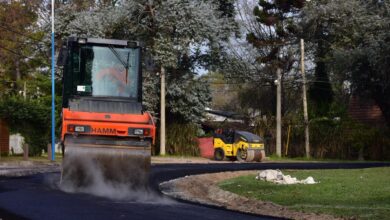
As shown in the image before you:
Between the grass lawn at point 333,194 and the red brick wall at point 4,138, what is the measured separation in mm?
24043

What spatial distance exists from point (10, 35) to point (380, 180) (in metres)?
43.0

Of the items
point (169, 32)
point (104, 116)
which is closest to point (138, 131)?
point (104, 116)

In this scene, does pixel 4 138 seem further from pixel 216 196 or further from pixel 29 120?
pixel 216 196

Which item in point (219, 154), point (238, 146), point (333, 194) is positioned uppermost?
point (238, 146)

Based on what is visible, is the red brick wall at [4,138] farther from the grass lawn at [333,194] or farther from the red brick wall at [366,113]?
the red brick wall at [366,113]

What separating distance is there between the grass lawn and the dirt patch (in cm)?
33

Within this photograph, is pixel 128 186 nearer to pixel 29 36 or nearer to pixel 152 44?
pixel 152 44

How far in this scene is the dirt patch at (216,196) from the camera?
41.9 ft

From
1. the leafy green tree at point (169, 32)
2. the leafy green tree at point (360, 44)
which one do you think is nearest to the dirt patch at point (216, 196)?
the leafy green tree at point (360, 44)

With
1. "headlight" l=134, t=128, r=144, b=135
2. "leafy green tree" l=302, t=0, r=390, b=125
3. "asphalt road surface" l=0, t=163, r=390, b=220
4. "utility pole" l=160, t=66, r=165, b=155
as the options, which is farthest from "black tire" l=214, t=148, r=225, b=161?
"headlight" l=134, t=128, r=144, b=135

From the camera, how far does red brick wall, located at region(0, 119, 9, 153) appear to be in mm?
39812

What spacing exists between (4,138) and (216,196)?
88.5 ft

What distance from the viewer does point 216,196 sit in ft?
54.1

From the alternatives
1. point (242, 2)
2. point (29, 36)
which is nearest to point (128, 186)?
point (29, 36)
